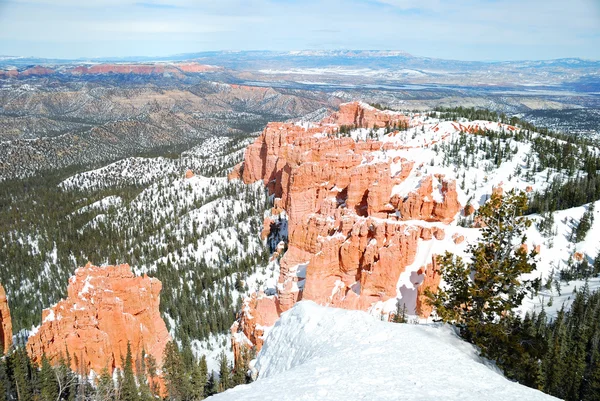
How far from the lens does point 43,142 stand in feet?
643

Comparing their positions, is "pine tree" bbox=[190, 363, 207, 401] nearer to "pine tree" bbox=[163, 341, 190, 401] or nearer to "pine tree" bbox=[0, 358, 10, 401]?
"pine tree" bbox=[163, 341, 190, 401]

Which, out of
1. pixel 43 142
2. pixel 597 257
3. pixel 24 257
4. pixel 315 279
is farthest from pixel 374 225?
pixel 43 142

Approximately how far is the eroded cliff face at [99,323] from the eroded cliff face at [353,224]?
33.5 feet

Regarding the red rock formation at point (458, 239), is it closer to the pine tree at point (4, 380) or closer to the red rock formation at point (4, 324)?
the pine tree at point (4, 380)

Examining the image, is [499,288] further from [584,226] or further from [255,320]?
[584,226]

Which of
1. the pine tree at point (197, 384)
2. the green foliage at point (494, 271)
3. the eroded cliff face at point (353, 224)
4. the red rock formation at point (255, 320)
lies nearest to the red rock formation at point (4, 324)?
the pine tree at point (197, 384)

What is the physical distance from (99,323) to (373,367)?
94.8ft

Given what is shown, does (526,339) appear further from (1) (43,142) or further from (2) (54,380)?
(1) (43,142)

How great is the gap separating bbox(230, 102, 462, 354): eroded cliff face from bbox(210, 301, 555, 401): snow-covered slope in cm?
2057

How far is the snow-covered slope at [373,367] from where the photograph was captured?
48.8 feet

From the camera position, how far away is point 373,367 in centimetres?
1706

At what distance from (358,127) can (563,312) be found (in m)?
80.3

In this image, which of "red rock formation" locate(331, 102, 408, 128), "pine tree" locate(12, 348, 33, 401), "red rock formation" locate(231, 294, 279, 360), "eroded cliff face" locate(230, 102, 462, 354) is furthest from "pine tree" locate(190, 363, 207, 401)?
"red rock formation" locate(331, 102, 408, 128)

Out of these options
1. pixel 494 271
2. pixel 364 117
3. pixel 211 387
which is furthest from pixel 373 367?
pixel 364 117
